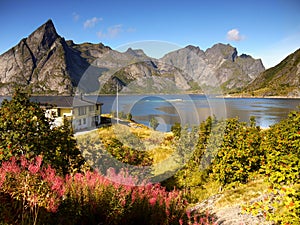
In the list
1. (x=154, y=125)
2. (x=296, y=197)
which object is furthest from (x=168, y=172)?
(x=154, y=125)

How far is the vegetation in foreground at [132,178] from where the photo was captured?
352cm

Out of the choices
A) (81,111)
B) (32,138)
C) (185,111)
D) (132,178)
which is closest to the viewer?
(132,178)

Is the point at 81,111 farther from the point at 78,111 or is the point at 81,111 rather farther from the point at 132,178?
the point at 132,178

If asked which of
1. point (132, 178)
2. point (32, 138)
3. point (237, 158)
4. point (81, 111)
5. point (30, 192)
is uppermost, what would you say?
point (32, 138)

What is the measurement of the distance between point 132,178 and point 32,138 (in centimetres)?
294

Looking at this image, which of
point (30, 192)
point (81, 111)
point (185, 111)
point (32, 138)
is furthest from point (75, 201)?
point (81, 111)

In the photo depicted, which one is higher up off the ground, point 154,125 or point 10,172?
point 10,172

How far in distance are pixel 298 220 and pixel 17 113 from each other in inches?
263

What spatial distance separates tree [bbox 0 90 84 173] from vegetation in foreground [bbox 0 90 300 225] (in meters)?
0.02

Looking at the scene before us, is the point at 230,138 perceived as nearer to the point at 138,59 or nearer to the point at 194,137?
the point at 194,137

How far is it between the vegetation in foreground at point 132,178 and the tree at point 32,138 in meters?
0.02

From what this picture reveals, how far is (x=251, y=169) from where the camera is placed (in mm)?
8305

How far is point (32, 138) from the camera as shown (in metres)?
6.29

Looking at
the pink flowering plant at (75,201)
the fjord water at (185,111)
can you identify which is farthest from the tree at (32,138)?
the fjord water at (185,111)
